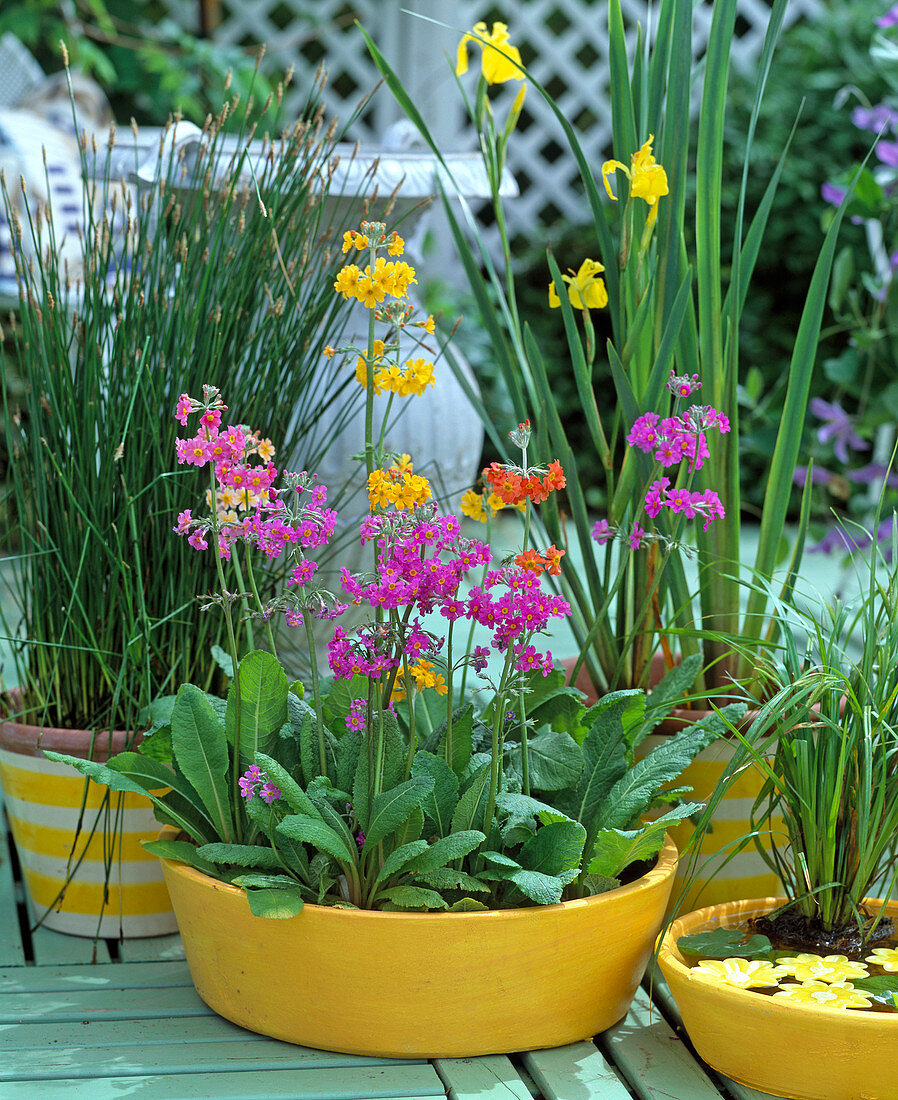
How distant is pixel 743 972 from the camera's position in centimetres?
97

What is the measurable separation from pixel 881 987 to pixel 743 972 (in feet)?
0.35

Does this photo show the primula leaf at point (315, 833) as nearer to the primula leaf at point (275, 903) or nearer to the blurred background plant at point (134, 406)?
the primula leaf at point (275, 903)

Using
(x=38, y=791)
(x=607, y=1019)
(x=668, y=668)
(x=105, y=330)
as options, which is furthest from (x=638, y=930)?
(x=105, y=330)

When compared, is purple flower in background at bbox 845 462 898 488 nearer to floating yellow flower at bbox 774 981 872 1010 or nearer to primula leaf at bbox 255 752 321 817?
floating yellow flower at bbox 774 981 872 1010

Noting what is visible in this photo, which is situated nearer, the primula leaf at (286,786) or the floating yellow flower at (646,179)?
the primula leaf at (286,786)

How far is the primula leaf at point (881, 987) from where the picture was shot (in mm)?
928

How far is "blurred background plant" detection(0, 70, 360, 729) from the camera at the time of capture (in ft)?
3.76

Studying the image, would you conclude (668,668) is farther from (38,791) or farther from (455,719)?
(38,791)

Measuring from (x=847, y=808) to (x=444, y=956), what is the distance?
37cm

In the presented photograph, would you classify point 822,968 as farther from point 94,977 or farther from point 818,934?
Answer: point 94,977

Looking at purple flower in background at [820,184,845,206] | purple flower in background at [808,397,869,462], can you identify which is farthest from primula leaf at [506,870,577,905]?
purple flower in background at [820,184,845,206]

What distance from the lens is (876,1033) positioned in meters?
0.87

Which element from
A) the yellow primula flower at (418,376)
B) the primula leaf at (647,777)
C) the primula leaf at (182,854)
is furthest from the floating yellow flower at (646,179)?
the primula leaf at (182,854)

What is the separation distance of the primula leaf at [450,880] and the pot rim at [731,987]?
164 mm
